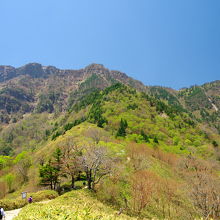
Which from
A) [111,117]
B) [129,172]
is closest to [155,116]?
[111,117]

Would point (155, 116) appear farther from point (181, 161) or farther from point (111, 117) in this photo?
point (181, 161)

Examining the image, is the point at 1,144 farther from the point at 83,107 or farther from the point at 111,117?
the point at 111,117

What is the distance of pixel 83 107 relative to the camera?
124m

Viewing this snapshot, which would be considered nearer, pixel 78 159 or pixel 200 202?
pixel 200 202

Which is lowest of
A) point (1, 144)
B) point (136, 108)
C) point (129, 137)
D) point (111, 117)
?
point (1, 144)

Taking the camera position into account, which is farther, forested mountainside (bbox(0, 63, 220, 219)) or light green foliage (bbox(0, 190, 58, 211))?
forested mountainside (bbox(0, 63, 220, 219))

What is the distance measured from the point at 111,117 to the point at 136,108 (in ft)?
75.9

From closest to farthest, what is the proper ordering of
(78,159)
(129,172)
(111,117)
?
1. (78,159)
2. (129,172)
3. (111,117)

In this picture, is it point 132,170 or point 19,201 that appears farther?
point 132,170

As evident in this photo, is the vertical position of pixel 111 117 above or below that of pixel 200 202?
above

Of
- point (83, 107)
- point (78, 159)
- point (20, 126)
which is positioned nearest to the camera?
point (78, 159)

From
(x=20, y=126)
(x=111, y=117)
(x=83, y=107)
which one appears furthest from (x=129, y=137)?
(x=20, y=126)

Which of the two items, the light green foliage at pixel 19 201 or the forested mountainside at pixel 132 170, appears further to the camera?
the forested mountainside at pixel 132 170

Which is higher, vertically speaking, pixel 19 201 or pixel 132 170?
pixel 132 170
